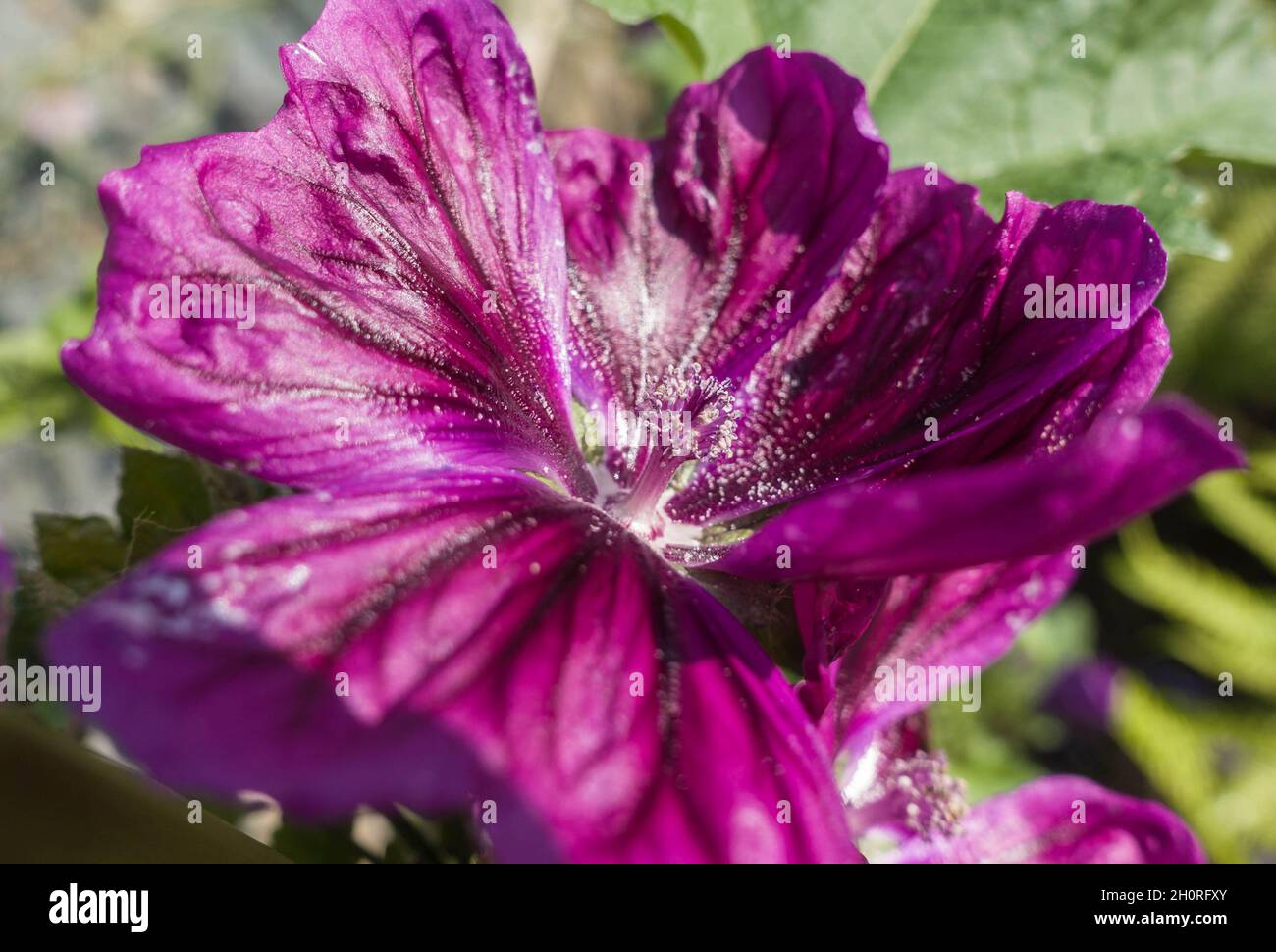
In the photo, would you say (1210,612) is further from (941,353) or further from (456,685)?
(456,685)

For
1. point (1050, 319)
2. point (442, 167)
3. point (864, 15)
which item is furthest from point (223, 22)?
point (1050, 319)

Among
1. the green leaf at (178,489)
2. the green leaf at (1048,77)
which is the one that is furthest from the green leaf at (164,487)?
the green leaf at (1048,77)

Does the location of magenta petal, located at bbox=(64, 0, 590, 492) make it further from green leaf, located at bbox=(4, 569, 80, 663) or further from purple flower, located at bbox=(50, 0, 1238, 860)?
green leaf, located at bbox=(4, 569, 80, 663)

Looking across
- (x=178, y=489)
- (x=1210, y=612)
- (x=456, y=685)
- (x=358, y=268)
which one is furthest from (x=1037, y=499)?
(x=1210, y=612)

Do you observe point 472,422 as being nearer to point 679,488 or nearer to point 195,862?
point 679,488

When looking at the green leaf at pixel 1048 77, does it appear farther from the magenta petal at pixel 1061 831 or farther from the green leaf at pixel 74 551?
the green leaf at pixel 74 551
